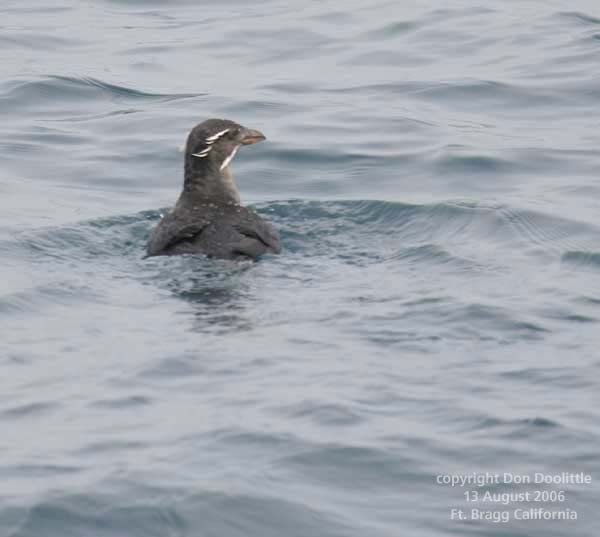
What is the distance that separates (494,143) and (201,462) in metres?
8.13

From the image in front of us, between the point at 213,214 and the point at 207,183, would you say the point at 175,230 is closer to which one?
the point at 213,214

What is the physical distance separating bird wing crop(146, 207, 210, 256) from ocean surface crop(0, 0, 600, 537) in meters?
0.17

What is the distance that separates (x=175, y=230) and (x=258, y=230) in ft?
1.89

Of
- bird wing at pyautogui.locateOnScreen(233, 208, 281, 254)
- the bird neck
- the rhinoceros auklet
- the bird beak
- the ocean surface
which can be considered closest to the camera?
the ocean surface

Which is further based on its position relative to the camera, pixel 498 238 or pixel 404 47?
pixel 404 47

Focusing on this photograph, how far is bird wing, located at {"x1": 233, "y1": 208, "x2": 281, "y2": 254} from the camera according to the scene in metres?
10.8

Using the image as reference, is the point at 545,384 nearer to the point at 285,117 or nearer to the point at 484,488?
the point at 484,488

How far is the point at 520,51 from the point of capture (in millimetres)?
18609

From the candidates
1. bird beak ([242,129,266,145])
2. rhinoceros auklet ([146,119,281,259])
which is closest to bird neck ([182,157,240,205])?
rhinoceros auklet ([146,119,281,259])

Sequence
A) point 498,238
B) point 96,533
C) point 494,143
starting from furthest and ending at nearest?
point 494,143 → point 498,238 → point 96,533

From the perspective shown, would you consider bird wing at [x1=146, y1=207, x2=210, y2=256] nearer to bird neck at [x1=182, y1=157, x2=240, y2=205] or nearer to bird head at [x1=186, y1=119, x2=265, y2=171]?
bird neck at [x1=182, y1=157, x2=240, y2=205]

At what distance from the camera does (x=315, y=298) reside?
387 inches

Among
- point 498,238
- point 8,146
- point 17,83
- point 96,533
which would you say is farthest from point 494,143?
point 96,533

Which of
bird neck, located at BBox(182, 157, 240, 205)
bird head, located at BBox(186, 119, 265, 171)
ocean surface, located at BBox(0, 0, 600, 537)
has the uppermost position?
bird head, located at BBox(186, 119, 265, 171)
